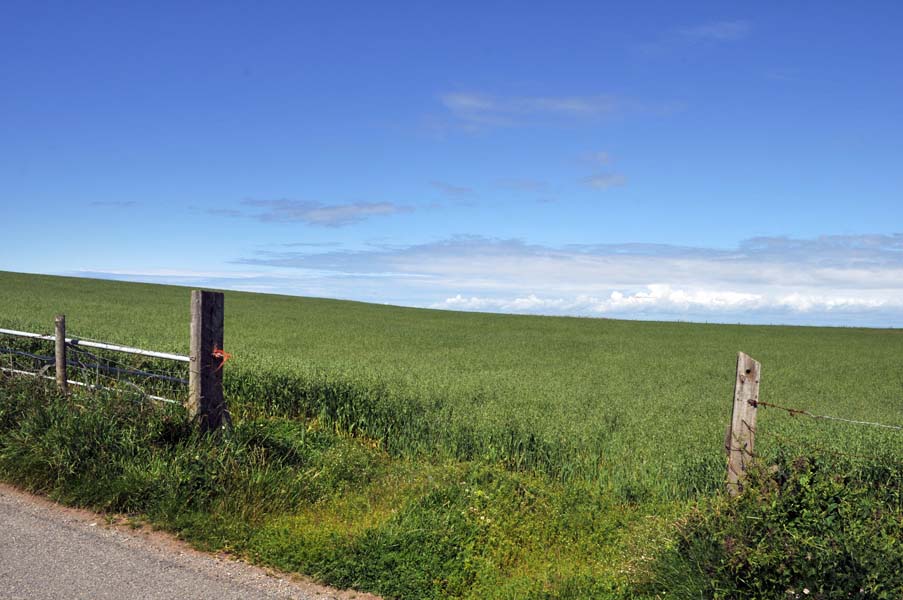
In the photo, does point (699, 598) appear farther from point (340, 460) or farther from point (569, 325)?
point (569, 325)

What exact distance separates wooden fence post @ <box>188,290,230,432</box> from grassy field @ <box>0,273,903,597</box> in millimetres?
459

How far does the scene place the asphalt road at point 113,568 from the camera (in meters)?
5.50

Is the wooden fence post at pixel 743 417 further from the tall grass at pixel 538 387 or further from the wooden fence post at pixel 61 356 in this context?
the wooden fence post at pixel 61 356

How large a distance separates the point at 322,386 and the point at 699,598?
27.1 feet

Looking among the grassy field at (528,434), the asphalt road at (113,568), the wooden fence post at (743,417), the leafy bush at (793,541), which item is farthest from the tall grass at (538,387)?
the asphalt road at (113,568)

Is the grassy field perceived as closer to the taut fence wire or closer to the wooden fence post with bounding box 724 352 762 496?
the wooden fence post with bounding box 724 352 762 496

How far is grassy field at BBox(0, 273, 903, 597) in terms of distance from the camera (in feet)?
20.8

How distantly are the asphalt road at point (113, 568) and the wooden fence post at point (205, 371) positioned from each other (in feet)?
5.66

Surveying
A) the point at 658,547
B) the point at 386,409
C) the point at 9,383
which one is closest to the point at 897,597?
the point at 658,547

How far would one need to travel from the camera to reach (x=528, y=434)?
10.0 metres

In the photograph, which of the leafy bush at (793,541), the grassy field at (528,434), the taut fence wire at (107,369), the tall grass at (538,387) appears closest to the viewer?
the leafy bush at (793,541)

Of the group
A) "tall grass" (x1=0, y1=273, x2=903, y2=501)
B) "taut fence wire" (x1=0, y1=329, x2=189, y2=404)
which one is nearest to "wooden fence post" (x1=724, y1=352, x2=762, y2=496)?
"tall grass" (x1=0, y1=273, x2=903, y2=501)

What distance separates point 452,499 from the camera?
7234 millimetres

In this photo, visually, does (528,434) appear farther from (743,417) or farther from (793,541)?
(793,541)
